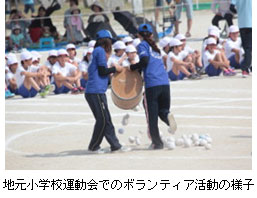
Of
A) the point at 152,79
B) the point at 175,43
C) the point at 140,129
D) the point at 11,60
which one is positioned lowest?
the point at 140,129

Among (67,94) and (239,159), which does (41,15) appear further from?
(239,159)

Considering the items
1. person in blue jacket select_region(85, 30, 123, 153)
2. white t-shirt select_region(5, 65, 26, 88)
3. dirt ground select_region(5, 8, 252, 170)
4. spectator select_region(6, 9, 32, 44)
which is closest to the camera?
dirt ground select_region(5, 8, 252, 170)

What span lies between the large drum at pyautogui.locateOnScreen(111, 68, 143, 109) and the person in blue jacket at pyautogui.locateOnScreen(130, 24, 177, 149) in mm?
182

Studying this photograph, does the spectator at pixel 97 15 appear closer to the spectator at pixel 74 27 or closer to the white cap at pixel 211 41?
the spectator at pixel 74 27

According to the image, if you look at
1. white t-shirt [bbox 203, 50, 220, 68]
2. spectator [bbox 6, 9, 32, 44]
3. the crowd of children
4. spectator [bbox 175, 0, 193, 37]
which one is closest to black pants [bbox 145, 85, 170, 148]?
the crowd of children

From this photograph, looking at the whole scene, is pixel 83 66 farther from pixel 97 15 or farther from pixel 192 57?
pixel 97 15

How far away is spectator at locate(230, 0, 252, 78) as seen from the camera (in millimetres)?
17406

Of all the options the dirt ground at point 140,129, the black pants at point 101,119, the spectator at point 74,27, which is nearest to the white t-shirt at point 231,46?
the dirt ground at point 140,129

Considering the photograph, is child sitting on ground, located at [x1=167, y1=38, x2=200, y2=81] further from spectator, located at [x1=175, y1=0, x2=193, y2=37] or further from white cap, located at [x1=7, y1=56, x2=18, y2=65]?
spectator, located at [x1=175, y1=0, x2=193, y2=37]

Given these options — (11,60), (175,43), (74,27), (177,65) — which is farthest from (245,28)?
(74,27)

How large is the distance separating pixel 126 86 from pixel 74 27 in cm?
1437

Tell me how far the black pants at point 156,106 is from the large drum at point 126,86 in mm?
260

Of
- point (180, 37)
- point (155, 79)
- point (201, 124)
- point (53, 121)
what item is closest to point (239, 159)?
point (155, 79)

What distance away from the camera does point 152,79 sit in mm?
11117
